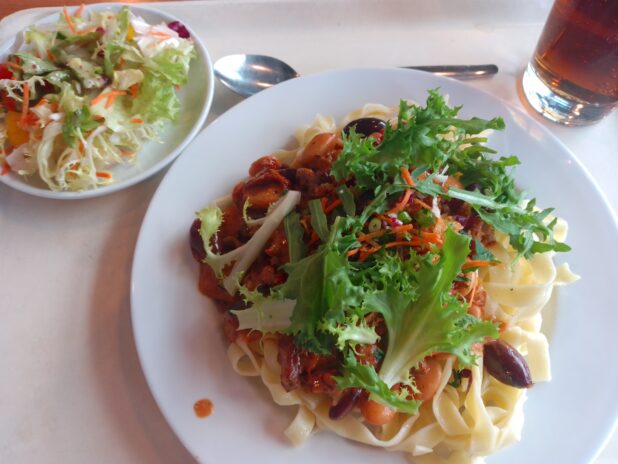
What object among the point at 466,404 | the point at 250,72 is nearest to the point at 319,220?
the point at 466,404

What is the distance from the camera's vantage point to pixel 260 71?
2.88 metres

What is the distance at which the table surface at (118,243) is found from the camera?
78.6 inches

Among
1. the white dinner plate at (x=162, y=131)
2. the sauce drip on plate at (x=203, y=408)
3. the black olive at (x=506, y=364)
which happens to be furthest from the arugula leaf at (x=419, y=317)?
the white dinner plate at (x=162, y=131)

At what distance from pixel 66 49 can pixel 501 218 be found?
238cm

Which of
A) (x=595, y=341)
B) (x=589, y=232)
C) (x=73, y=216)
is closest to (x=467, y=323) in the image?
(x=595, y=341)

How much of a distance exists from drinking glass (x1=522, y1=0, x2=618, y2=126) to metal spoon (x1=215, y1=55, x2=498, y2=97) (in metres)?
0.33

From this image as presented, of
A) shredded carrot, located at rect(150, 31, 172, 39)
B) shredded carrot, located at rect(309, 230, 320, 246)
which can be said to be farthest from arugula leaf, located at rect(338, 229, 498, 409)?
shredded carrot, located at rect(150, 31, 172, 39)

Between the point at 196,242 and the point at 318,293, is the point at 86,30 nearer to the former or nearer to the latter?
the point at 196,242

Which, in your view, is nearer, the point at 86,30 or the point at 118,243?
the point at 118,243

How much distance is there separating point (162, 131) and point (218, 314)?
44.8 inches

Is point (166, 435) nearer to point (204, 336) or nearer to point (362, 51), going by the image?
point (204, 336)

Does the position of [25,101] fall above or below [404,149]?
below

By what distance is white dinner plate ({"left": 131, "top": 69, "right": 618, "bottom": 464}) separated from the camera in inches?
72.6

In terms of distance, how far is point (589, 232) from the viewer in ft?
7.42
